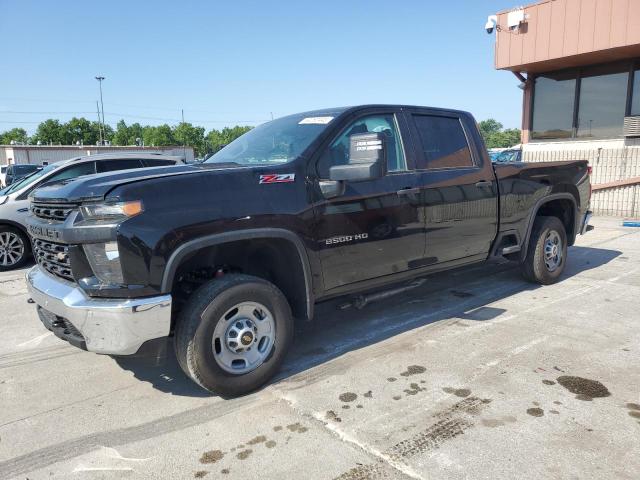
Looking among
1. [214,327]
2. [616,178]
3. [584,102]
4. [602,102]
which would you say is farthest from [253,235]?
[584,102]

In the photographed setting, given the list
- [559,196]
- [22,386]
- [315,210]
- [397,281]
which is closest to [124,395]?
[22,386]

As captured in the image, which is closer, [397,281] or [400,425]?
[400,425]

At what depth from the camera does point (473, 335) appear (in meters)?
4.38

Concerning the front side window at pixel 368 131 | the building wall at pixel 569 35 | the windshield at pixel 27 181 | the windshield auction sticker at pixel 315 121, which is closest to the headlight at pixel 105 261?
the front side window at pixel 368 131

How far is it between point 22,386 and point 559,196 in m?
5.82

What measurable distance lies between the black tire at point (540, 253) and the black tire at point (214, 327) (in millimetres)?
3609

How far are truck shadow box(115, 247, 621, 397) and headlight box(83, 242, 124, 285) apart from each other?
1.70ft

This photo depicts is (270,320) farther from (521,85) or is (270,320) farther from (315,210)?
(521,85)

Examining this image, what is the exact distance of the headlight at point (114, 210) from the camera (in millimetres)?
2840

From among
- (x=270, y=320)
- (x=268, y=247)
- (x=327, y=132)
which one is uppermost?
(x=327, y=132)

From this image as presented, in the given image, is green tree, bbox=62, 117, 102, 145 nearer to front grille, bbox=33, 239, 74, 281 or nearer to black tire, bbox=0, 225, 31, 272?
black tire, bbox=0, 225, 31, 272

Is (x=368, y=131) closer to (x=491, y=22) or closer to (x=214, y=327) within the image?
(x=214, y=327)

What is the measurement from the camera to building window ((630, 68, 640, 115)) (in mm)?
12984

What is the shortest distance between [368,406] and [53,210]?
245 cm
